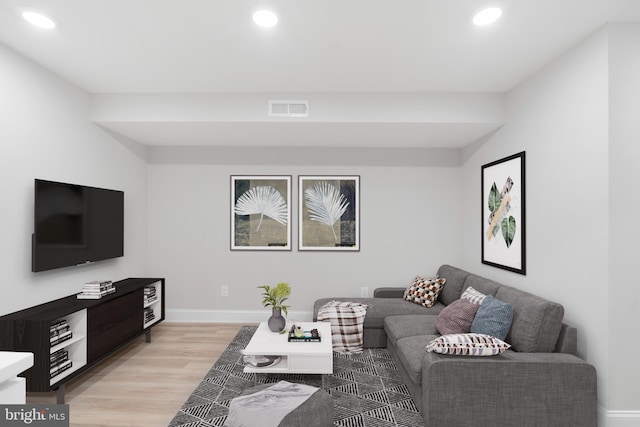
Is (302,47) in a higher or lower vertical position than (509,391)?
higher

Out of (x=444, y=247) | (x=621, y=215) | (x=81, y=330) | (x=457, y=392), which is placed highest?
(x=621, y=215)

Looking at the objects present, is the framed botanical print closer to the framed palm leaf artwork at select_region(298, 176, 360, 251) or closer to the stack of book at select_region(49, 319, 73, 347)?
the framed palm leaf artwork at select_region(298, 176, 360, 251)

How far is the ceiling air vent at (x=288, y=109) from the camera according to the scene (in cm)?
355

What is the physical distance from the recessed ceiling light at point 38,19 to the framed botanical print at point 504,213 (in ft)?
12.4

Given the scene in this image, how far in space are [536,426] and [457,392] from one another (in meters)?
0.52

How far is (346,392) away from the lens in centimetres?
281

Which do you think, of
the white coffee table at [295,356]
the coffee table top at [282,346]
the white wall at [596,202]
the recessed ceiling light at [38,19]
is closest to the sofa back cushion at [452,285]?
the white wall at [596,202]

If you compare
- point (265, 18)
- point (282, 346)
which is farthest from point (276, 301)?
point (265, 18)

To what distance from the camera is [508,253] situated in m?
3.41

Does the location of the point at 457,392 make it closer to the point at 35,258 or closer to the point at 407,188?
the point at 407,188

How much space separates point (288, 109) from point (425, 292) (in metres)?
2.52

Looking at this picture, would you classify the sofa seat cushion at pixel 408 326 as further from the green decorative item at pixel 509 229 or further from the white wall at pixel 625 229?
the white wall at pixel 625 229

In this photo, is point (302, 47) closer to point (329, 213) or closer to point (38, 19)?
point (38, 19)

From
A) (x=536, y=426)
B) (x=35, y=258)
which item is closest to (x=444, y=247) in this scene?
(x=536, y=426)
